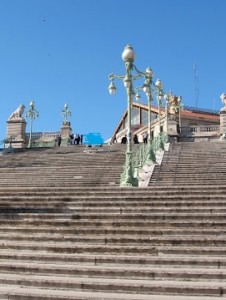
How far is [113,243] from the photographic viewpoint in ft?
37.3

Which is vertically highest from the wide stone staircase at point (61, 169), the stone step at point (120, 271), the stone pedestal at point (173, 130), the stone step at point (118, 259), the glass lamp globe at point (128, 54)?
the stone pedestal at point (173, 130)

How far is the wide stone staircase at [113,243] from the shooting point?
353 inches

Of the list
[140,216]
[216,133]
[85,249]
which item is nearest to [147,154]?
[140,216]

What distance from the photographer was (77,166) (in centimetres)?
2648

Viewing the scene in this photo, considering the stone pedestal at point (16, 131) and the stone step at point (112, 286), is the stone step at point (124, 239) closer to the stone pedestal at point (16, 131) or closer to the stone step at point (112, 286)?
the stone step at point (112, 286)

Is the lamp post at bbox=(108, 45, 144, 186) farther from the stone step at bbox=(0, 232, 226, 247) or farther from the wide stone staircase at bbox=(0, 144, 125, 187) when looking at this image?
the stone step at bbox=(0, 232, 226, 247)

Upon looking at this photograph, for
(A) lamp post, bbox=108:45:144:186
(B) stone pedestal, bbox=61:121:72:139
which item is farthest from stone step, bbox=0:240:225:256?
(B) stone pedestal, bbox=61:121:72:139

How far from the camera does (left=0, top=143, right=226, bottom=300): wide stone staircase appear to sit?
29.4 feet

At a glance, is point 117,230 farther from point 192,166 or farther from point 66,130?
point 66,130

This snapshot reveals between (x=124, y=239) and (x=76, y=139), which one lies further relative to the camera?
(x=76, y=139)

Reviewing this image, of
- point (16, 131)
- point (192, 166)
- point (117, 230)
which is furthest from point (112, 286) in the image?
point (16, 131)

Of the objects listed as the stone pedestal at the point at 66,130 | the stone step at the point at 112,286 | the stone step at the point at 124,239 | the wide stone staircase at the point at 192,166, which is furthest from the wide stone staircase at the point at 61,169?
the stone pedestal at the point at 66,130

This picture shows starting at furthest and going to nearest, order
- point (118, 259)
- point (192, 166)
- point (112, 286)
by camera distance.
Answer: point (192, 166) < point (118, 259) < point (112, 286)

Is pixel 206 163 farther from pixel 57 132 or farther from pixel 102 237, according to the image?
pixel 57 132
